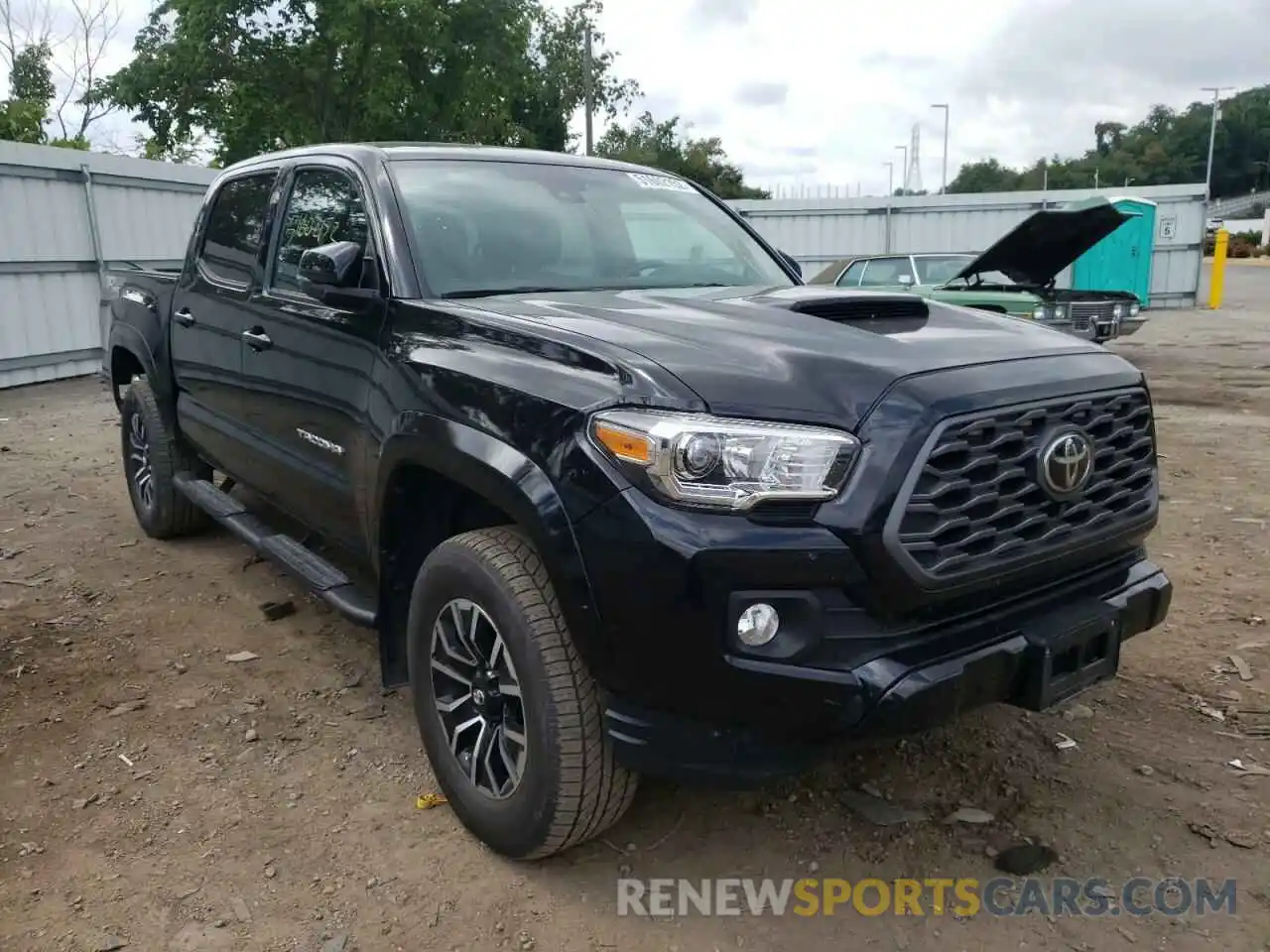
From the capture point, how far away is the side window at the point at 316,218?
3.44m

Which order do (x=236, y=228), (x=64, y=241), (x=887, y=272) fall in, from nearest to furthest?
(x=236, y=228), (x=64, y=241), (x=887, y=272)

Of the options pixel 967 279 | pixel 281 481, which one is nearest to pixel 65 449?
pixel 281 481

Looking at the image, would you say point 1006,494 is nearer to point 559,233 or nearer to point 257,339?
point 559,233

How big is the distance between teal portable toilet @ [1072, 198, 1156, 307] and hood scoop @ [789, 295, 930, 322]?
64.0 ft

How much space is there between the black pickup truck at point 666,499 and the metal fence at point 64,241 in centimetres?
968

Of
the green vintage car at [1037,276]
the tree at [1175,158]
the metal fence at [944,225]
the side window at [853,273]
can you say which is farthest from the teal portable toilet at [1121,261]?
the tree at [1175,158]

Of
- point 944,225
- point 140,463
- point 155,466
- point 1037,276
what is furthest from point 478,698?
point 944,225

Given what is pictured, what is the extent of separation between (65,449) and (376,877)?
6.83 metres

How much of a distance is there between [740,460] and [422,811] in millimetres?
1576

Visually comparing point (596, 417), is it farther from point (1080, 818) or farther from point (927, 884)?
point (1080, 818)

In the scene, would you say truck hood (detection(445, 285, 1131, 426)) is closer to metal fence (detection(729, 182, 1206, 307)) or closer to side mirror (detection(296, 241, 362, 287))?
side mirror (detection(296, 241, 362, 287))

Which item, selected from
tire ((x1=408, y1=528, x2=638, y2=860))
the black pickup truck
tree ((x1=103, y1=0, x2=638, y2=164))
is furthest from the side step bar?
tree ((x1=103, y1=0, x2=638, y2=164))

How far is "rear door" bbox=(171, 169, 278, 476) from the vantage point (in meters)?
4.17

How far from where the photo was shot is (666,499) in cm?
215
